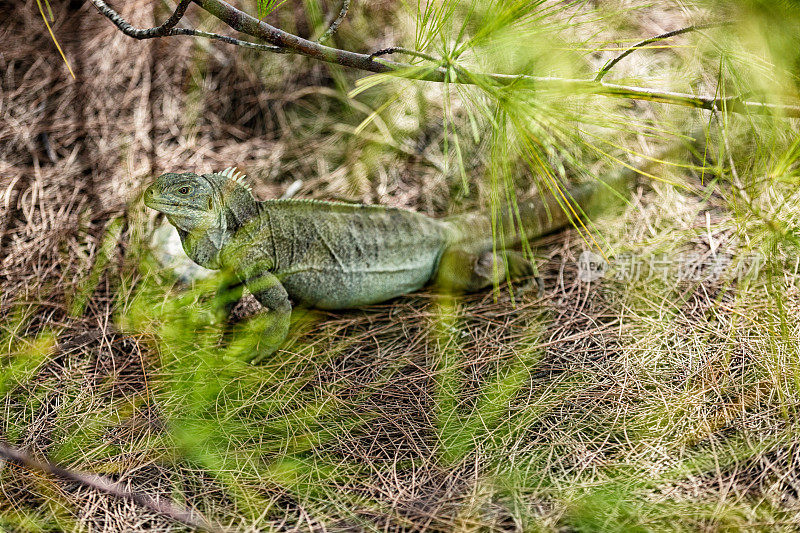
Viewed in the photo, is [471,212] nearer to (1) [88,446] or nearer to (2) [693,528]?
(2) [693,528]

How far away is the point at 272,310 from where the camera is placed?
3.27m

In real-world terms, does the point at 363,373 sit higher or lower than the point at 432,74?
lower

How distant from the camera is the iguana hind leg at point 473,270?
11.7ft

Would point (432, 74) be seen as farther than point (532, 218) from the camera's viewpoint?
No

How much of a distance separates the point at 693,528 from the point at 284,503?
5.32 feet

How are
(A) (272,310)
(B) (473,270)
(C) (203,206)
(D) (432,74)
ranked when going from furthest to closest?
(B) (473,270) < (A) (272,310) < (C) (203,206) < (D) (432,74)

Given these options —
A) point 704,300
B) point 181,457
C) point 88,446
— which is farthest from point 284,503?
point 704,300

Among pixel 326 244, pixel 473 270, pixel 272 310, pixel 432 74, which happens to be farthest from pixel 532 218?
pixel 272 310

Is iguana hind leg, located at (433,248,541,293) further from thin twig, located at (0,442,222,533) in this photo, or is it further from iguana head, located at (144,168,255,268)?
thin twig, located at (0,442,222,533)

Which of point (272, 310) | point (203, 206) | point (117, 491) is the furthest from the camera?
point (272, 310)

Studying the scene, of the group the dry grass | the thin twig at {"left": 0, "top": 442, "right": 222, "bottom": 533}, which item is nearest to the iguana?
the dry grass

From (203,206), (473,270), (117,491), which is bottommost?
(117,491)

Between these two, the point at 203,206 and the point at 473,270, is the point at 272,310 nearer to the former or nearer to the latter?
the point at 203,206

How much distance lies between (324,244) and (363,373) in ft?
2.72
